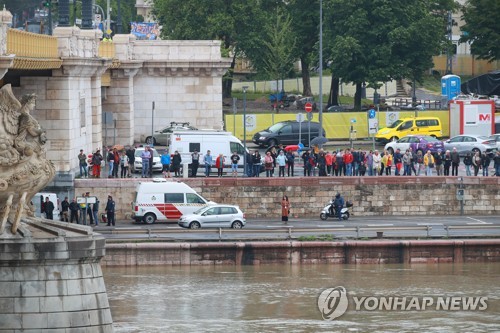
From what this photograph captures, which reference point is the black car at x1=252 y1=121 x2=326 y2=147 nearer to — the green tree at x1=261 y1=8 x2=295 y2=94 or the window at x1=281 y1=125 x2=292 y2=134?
the window at x1=281 y1=125 x2=292 y2=134

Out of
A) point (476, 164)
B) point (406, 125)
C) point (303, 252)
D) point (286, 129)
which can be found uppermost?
point (406, 125)

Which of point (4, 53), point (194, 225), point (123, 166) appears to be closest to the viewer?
point (4, 53)

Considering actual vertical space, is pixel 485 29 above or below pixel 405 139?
above

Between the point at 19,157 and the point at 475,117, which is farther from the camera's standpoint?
the point at 475,117

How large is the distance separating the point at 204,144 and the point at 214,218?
942cm

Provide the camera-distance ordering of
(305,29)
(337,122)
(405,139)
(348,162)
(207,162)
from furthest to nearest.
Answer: (305,29)
(337,122)
(405,139)
(348,162)
(207,162)

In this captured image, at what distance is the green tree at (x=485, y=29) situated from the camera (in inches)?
4117

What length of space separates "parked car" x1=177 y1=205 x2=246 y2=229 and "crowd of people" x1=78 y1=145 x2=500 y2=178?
673 centimetres

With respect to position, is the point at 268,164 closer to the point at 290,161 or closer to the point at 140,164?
the point at 290,161

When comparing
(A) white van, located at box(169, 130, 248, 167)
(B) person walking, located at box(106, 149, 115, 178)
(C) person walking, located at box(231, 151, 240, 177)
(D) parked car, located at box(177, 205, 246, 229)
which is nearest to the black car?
(A) white van, located at box(169, 130, 248, 167)

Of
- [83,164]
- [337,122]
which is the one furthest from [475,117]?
[83,164]

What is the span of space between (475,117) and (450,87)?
12.3 m

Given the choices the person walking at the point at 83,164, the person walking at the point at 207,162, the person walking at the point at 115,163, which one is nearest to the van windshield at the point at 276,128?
the person walking at the point at 207,162

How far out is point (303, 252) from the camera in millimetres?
54656
